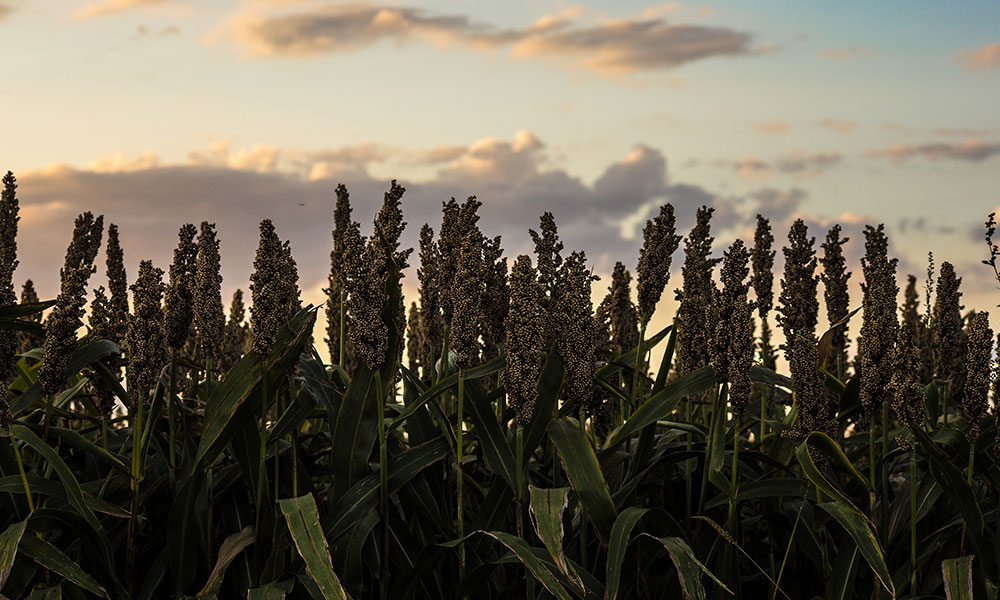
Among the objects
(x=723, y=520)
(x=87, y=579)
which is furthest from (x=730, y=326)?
(x=87, y=579)

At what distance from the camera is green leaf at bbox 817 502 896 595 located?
12.9 ft

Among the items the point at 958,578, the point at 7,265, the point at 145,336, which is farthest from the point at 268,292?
the point at 958,578

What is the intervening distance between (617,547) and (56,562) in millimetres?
2509

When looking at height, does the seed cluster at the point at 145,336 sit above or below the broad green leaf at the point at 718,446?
above

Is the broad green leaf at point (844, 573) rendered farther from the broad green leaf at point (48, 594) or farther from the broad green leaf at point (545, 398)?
the broad green leaf at point (48, 594)

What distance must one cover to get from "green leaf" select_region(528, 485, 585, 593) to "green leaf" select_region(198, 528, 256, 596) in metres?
1.41

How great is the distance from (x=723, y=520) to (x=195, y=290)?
9.80ft

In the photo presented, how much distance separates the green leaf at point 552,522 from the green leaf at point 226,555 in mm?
1406

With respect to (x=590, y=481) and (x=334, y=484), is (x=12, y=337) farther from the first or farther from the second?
(x=590, y=481)

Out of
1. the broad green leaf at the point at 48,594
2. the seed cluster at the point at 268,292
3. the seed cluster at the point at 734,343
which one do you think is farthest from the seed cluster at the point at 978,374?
the broad green leaf at the point at 48,594

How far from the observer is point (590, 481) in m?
4.13

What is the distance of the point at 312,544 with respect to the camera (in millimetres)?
3830

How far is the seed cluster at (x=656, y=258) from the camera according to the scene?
4.99 metres

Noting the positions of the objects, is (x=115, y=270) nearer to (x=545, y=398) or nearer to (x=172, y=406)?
(x=172, y=406)
